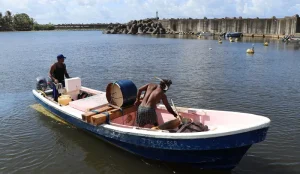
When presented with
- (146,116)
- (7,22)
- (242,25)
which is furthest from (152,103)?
(7,22)

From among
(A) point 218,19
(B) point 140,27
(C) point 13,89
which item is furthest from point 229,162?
(B) point 140,27

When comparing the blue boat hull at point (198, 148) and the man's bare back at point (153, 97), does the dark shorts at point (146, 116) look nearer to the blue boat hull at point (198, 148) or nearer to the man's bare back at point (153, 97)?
the man's bare back at point (153, 97)

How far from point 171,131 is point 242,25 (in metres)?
85.2

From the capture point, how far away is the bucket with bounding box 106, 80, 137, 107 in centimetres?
999

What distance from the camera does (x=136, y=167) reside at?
8.77 meters

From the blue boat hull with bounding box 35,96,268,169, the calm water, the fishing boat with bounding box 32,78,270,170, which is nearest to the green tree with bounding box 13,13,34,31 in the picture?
the calm water

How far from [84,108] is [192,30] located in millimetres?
99536

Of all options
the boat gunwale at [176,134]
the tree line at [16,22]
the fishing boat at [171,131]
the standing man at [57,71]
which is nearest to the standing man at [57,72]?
the standing man at [57,71]

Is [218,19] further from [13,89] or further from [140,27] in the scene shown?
[13,89]

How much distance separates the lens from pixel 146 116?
9008 mm

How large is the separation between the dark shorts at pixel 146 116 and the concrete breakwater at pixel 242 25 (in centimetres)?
6722

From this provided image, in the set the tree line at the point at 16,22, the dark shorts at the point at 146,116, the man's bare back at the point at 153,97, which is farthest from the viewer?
the tree line at the point at 16,22

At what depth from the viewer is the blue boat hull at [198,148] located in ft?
23.3

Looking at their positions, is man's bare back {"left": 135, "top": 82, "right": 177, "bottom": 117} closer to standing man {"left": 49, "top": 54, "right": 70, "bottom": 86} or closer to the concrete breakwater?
standing man {"left": 49, "top": 54, "right": 70, "bottom": 86}
